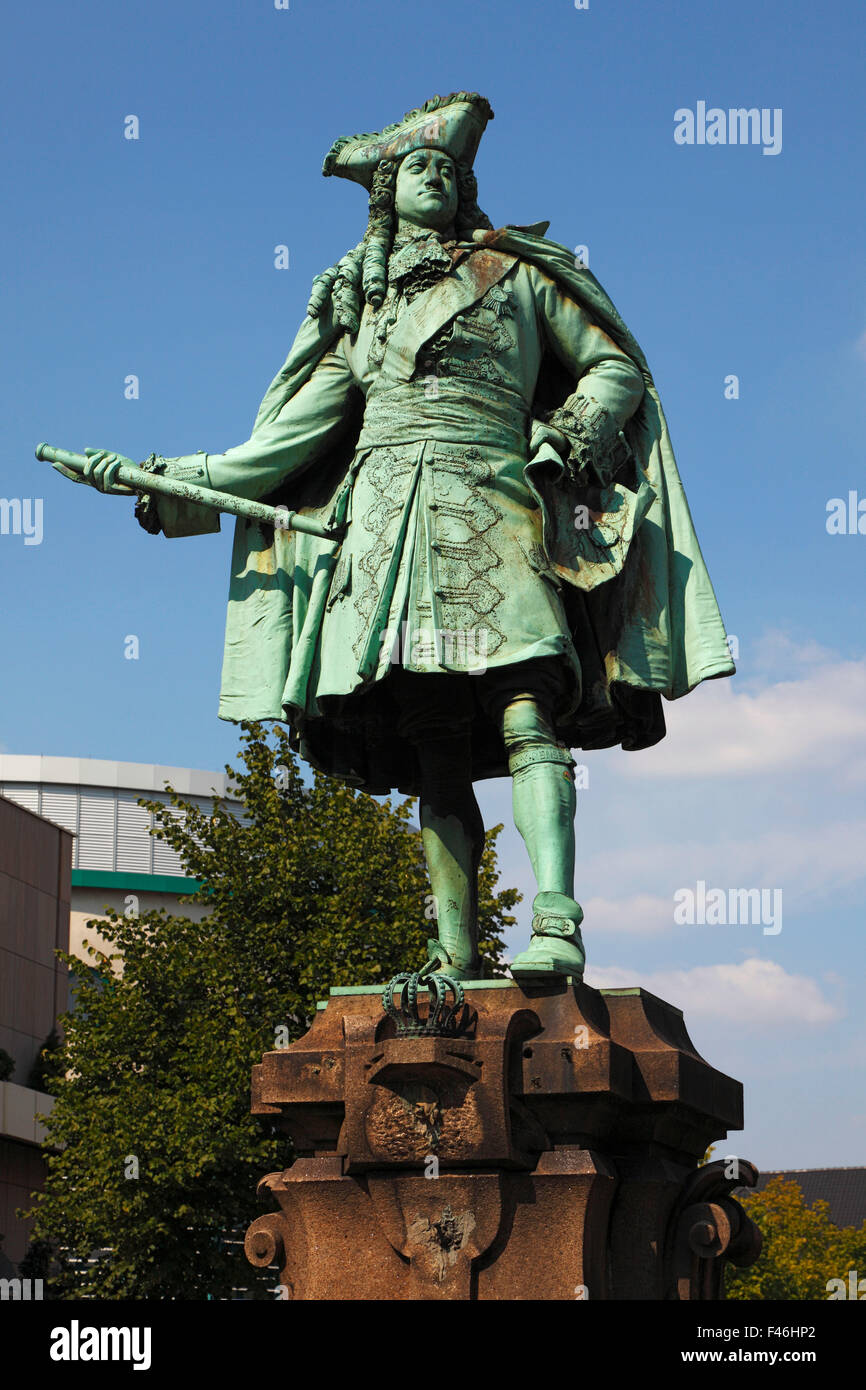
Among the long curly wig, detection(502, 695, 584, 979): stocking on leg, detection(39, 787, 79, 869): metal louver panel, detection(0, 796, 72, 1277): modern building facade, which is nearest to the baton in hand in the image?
the long curly wig

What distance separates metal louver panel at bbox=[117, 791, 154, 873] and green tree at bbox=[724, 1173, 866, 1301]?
19.1 m

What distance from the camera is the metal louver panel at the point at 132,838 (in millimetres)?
53000

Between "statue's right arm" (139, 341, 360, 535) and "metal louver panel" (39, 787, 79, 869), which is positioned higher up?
"metal louver panel" (39, 787, 79, 869)

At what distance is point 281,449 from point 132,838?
1846 inches

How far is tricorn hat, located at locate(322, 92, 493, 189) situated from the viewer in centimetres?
772

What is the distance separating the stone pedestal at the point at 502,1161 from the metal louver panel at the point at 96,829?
46.6 m

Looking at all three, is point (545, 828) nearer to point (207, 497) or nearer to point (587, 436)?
point (587, 436)

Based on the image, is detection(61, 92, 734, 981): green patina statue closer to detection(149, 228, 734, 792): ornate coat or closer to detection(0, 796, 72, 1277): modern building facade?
detection(149, 228, 734, 792): ornate coat

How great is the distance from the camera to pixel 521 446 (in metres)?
7.52

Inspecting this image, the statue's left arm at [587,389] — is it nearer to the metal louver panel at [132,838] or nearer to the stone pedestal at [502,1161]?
the stone pedestal at [502,1161]

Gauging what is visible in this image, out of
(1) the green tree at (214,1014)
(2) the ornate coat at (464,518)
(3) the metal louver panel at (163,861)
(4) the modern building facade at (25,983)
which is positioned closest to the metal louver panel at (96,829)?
(3) the metal louver panel at (163,861)

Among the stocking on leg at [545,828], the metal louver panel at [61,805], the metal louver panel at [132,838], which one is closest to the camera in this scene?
the stocking on leg at [545,828]
